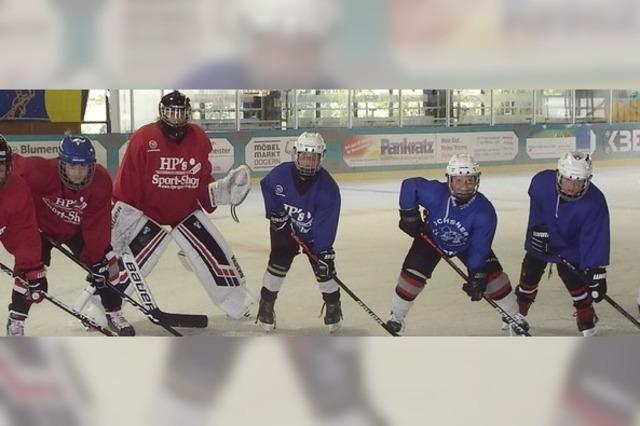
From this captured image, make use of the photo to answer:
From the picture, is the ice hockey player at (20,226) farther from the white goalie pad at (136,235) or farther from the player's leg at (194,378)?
the white goalie pad at (136,235)

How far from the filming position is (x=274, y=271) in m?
3.51

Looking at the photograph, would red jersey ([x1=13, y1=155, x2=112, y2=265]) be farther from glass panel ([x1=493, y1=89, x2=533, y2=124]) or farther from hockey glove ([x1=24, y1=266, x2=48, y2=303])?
glass panel ([x1=493, y1=89, x2=533, y2=124])

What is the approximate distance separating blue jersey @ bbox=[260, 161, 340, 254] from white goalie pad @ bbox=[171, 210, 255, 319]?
50 centimetres

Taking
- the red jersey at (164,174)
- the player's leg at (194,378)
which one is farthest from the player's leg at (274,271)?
the player's leg at (194,378)

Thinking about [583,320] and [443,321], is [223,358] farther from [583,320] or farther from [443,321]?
[443,321]

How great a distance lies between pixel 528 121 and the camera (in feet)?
38.6

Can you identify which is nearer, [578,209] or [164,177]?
[578,209]

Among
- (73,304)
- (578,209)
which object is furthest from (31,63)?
(73,304)

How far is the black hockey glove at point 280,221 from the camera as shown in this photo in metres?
3.29

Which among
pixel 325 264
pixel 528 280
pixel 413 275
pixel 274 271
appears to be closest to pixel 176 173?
pixel 274 271

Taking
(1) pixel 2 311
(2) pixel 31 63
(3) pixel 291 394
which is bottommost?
(1) pixel 2 311

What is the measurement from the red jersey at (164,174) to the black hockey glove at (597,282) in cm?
151

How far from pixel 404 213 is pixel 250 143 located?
255 inches

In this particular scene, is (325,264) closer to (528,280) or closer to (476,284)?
(476,284)
